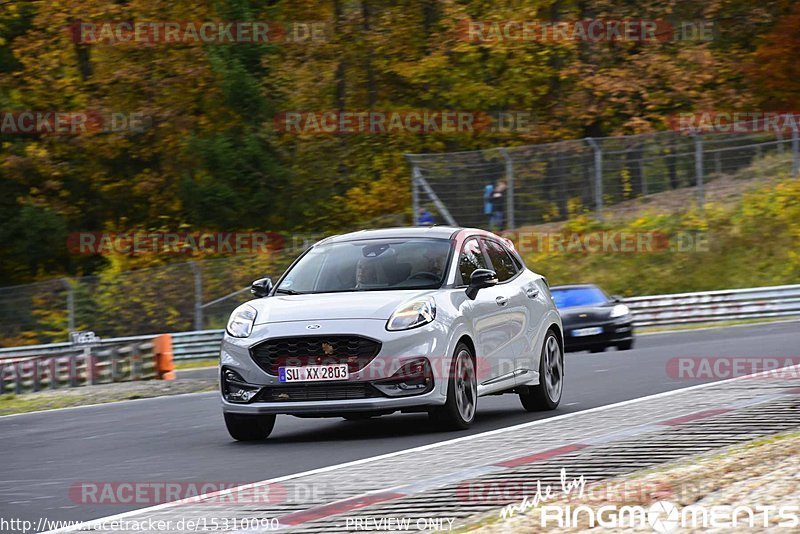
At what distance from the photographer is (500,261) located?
1406cm

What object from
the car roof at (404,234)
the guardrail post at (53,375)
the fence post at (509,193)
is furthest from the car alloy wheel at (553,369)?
the fence post at (509,193)

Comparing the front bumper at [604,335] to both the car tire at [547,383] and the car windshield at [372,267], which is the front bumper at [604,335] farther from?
the car windshield at [372,267]

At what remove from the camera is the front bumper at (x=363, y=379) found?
11.8m

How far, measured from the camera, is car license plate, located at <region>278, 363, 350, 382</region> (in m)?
11.9

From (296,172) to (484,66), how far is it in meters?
6.85

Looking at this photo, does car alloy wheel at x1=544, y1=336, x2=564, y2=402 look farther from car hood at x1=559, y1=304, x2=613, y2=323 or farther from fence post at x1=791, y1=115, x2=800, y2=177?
fence post at x1=791, y1=115, x2=800, y2=177

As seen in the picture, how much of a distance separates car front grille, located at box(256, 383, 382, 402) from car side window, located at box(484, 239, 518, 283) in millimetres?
2286

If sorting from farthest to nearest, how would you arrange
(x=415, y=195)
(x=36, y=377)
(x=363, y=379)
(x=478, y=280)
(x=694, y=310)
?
(x=415, y=195), (x=694, y=310), (x=36, y=377), (x=478, y=280), (x=363, y=379)

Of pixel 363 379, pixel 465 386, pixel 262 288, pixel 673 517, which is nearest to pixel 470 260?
pixel 465 386

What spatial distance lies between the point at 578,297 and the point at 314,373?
16.5m

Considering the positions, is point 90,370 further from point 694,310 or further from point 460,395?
point 694,310

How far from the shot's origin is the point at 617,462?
8.98 metres

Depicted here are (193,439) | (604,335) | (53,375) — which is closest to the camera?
(193,439)

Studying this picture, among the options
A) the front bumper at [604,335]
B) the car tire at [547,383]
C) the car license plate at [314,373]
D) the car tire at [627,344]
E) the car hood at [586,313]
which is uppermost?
the car license plate at [314,373]
